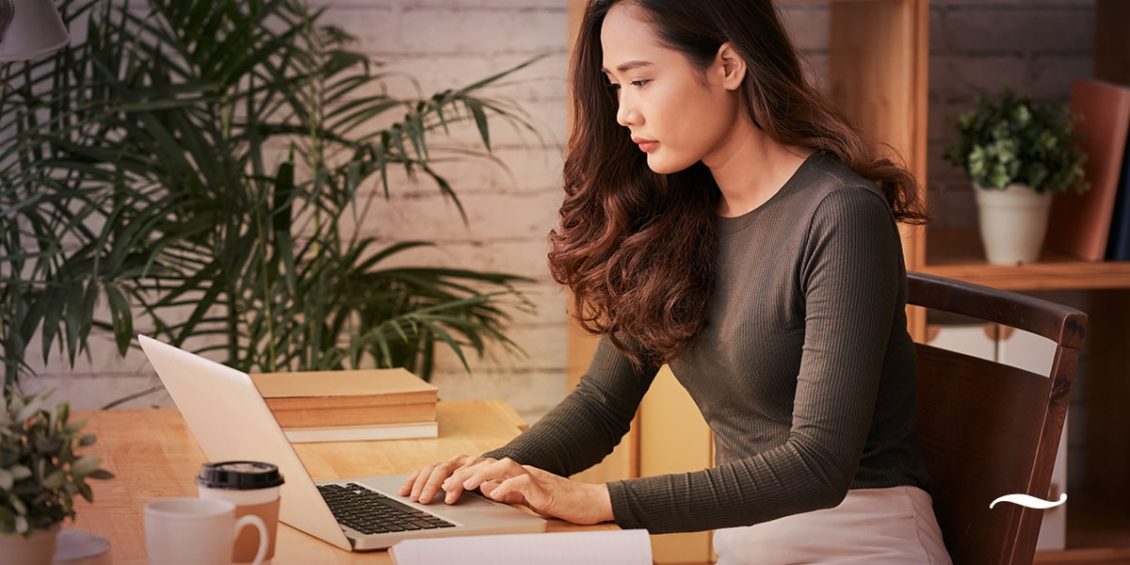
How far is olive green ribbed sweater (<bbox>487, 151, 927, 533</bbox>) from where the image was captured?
1.42m

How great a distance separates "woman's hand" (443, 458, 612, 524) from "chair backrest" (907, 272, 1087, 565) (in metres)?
0.45

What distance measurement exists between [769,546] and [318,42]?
1.77 meters

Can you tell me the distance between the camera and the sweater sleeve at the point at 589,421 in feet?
5.41

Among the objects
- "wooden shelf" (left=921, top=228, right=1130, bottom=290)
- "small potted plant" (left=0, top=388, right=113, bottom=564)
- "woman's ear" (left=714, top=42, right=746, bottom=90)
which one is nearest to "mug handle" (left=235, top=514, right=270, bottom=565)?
"small potted plant" (left=0, top=388, right=113, bottom=564)

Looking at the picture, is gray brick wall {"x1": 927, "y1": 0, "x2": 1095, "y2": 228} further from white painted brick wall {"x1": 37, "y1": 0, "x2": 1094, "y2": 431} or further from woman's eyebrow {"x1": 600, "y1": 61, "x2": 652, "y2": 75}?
woman's eyebrow {"x1": 600, "y1": 61, "x2": 652, "y2": 75}

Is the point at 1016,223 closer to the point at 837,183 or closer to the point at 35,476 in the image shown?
the point at 837,183

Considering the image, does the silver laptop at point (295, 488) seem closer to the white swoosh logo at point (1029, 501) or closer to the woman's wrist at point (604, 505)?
the woman's wrist at point (604, 505)

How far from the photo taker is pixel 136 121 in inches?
102

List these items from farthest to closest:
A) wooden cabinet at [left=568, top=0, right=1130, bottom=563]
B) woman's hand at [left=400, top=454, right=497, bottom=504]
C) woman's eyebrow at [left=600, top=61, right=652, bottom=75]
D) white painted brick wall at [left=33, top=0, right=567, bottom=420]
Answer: white painted brick wall at [left=33, top=0, right=567, bottom=420], wooden cabinet at [left=568, top=0, right=1130, bottom=563], woman's eyebrow at [left=600, top=61, right=652, bottom=75], woman's hand at [left=400, top=454, right=497, bottom=504]

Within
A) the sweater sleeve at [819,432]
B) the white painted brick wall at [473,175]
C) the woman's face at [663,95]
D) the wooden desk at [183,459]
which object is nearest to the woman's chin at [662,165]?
the woman's face at [663,95]

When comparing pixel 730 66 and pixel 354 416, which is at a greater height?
pixel 730 66

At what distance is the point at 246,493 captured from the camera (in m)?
1.10

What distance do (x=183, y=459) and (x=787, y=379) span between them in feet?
2.37

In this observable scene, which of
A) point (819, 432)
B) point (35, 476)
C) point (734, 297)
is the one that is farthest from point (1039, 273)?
point (35, 476)
